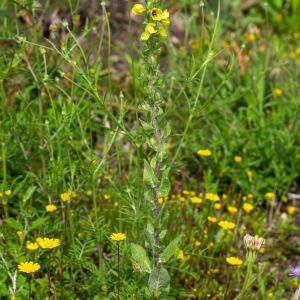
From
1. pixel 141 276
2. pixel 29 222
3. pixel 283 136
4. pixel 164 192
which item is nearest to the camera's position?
pixel 164 192

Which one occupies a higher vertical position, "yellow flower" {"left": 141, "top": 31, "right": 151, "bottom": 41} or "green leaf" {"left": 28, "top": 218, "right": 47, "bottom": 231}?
"yellow flower" {"left": 141, "top": 31, "right": 151, "bottom": 41}

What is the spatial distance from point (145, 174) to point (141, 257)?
0.27 meters

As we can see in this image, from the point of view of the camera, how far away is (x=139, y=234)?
2465mm

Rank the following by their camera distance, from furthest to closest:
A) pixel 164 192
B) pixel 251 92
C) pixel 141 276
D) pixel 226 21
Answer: pixel 226 21 → pixel 251 92 → pixel 141 276 → pixel 164 192

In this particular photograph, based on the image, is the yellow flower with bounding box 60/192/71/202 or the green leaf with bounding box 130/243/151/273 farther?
the yellow flower with bounding box 60/192/71/202

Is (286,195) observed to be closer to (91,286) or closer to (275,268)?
(275,268)

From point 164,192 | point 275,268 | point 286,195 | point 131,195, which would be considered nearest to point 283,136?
point 286,195

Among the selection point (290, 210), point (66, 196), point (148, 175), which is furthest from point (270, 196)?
point (148, 175)

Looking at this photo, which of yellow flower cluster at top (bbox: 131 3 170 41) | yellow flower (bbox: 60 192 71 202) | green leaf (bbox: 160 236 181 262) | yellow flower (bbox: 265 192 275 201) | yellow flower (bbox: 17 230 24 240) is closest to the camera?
yellow flower cluster at top (bbox: 131 3 170 41)

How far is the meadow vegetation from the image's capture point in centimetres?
219

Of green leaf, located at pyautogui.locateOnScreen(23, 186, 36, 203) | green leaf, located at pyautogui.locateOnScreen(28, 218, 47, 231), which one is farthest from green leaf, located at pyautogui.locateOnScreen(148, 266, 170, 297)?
green leaf, located at pyautogui.locateOnScreen(23, 186, 36, 203)

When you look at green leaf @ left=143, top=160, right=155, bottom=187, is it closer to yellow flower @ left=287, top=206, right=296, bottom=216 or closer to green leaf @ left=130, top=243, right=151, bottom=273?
green leaf @ left=130, top=243, right=151, bottom=273

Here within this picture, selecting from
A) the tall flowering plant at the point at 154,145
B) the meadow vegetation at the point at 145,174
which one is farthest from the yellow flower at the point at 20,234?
the tall flowering plant at the point at 154,145

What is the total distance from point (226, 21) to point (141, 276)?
2.91 metres
